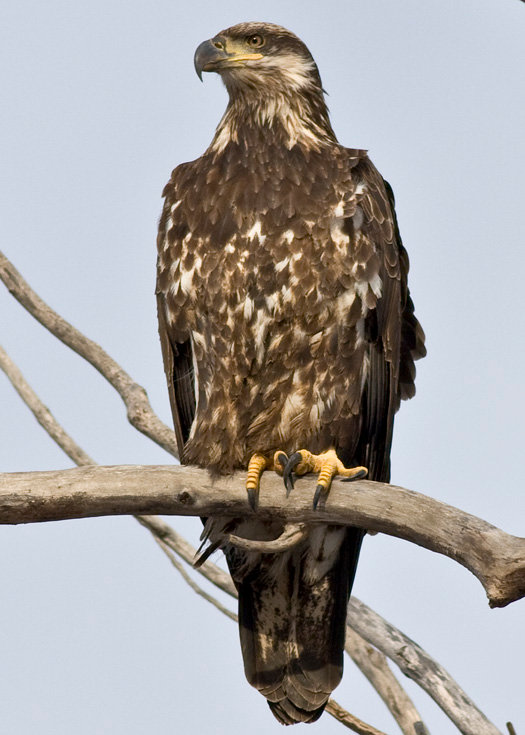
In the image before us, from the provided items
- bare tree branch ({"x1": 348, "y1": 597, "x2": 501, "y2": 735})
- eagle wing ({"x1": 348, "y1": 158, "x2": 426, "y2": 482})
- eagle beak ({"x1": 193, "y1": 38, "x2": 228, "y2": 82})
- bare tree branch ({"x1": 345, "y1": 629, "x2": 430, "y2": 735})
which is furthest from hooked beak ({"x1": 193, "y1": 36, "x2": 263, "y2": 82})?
bare tree branch ({"x1": 345, "y1": 629, "x2": 430, "y2": 735})

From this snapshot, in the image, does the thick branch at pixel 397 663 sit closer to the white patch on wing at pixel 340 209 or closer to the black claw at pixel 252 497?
the black claw at pixel 252 497

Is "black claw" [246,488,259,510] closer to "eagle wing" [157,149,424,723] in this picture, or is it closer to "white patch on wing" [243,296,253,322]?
"eagle wing" [157,149,424,723]

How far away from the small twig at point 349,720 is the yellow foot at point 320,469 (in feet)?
3.80

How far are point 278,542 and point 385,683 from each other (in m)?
1.58

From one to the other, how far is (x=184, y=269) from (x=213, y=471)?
101 centimetres

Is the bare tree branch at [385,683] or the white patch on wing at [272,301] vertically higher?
the white patch on wing at [272,301]

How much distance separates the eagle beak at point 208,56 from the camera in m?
5.55

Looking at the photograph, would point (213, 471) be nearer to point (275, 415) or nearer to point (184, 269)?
point (275, 415)

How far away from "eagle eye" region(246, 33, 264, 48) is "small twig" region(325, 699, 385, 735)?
10.8ft

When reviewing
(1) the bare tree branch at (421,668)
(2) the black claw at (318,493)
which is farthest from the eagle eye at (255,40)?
(1) the bare tree branch at (421,668)

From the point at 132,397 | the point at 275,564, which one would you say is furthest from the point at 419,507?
the point at 132,397

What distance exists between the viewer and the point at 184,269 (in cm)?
529

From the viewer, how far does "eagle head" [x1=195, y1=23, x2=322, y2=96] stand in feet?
18.4

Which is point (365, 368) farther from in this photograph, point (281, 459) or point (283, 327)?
point (281, 459)
